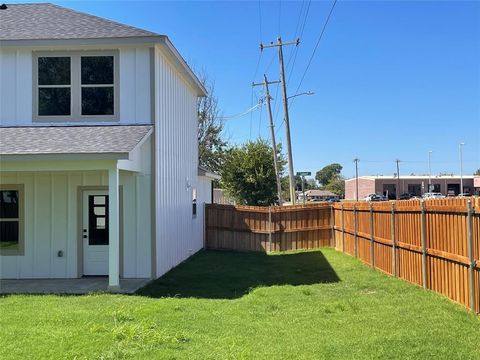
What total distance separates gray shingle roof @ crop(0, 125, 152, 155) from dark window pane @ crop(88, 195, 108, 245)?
A: 154 centimetres

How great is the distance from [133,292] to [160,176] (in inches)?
131

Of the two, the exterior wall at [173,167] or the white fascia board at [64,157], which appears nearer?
the white fascia board at [64,157]

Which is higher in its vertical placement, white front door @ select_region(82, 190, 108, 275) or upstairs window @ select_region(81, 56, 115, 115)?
upstairs window @ select_region(81, 56, 115, 115)

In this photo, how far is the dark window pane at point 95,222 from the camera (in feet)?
38.3

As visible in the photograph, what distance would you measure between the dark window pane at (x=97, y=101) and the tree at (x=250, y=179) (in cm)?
1852

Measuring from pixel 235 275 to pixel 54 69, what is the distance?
21.5ft

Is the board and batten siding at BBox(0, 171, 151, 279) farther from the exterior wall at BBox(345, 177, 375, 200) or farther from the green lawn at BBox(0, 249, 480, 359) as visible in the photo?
the exterior wall at BBox(345, 177, 375, 200)

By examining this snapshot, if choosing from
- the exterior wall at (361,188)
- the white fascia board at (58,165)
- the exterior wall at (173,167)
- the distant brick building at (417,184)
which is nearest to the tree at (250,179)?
the exterior wall at (173,167)

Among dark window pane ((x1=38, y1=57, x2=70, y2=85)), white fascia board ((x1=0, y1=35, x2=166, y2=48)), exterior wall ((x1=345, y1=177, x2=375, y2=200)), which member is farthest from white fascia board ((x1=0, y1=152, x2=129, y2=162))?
exterior wall ((x1=345, y1=177, x2=375, y2=200))

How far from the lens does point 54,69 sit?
12.0m

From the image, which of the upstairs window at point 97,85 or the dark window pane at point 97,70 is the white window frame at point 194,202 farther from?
the dark window pane at point 97,70

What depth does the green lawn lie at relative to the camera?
18.3 feet

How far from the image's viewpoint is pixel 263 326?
678 cm

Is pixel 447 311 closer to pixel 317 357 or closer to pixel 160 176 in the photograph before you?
pixel 317 357
